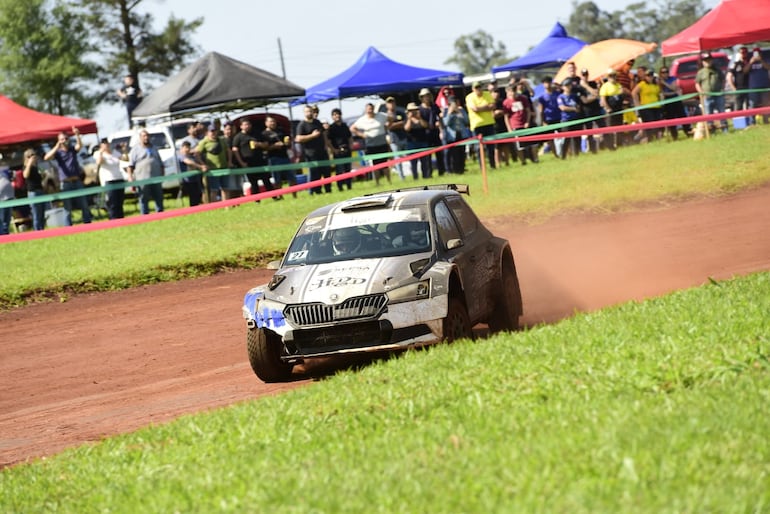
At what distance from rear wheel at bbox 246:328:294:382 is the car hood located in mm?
342

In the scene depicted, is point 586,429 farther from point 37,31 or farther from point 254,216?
point 37,31

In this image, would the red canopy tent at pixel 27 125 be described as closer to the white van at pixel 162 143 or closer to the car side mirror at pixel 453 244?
the white van at pixel 162 143

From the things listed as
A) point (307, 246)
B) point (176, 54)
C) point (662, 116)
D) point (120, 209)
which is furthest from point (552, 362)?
point (176, 54)

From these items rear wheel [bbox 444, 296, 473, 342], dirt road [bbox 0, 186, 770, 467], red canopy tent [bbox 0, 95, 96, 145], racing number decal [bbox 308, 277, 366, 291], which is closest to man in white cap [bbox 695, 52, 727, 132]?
dirt road [bbox 0, 186, 770, 467]

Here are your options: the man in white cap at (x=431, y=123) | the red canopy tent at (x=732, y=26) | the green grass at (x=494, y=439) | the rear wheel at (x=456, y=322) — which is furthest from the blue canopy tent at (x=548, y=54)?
the green grass at (x=494, y=439)

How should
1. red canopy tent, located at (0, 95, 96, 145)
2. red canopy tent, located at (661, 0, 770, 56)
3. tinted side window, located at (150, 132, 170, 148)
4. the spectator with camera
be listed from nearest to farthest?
red canopy tent, located at (0, 95, 96, 145) → the spectator with camera → red canopy tent, located at (661, 0, 770, 56) → tinted side window, located at (150, 132, 170, 148)

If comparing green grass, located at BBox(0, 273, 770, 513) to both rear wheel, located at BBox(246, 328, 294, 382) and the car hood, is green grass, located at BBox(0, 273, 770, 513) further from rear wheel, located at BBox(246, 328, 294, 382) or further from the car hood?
rear wheel, located at BBox(246, 328, 294, 382)

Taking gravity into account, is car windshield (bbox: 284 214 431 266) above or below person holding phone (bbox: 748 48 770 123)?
below

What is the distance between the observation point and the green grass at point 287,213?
18.9m

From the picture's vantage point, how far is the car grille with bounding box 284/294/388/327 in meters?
10.3

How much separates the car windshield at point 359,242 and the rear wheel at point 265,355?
37.6 inches

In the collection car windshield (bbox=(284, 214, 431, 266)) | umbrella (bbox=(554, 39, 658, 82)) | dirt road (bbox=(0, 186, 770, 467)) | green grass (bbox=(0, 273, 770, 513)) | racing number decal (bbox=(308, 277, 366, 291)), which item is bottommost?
dirt road (bbox=(0, 186, 770, 467))

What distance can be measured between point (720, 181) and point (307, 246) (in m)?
12.9

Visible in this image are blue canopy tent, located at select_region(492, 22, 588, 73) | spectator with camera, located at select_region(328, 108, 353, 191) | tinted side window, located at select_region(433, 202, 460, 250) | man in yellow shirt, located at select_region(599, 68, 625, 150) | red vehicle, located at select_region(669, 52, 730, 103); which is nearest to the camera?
tinted side window, located at select_region(433, 202, 460, 250)
